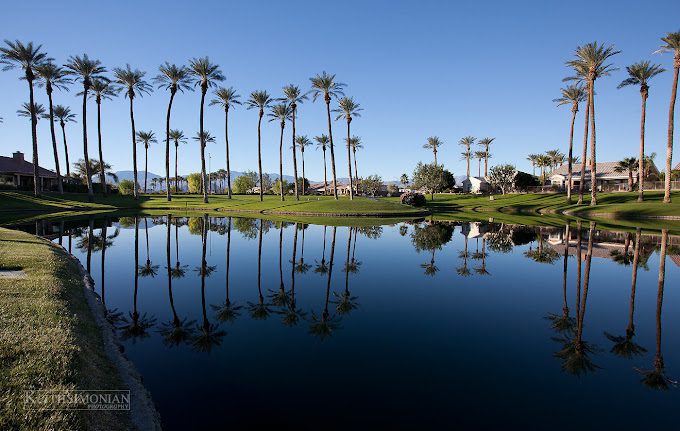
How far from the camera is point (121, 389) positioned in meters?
5.87

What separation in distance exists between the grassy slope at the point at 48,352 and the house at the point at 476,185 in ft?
347

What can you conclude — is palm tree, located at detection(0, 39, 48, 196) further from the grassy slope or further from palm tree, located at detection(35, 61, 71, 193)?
the grassy slope

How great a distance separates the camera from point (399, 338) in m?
9.03

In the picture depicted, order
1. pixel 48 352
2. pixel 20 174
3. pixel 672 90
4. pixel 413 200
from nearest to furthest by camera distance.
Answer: pixel 48 352
pixel 672 90
pixel 413 200
pixel 20 174

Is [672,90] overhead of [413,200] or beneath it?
overhead

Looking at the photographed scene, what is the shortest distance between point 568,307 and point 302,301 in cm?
842

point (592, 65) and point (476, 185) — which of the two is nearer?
point (592, 65)

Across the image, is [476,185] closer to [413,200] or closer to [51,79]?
[413,200]

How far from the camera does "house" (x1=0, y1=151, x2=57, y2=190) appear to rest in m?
67.4

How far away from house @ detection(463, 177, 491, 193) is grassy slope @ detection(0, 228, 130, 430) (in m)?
106

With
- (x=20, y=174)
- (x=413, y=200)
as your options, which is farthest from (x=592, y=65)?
(x=20, y=174)

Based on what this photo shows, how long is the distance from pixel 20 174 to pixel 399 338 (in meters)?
88.6

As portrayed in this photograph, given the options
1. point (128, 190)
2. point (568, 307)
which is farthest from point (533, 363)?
point (128, 190)

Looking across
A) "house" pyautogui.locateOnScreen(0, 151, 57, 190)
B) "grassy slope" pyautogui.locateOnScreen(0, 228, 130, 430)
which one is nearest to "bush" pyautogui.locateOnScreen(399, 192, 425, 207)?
"grassy slope" pyautogui.locateOnScreen(0, 228, 130, 430)
